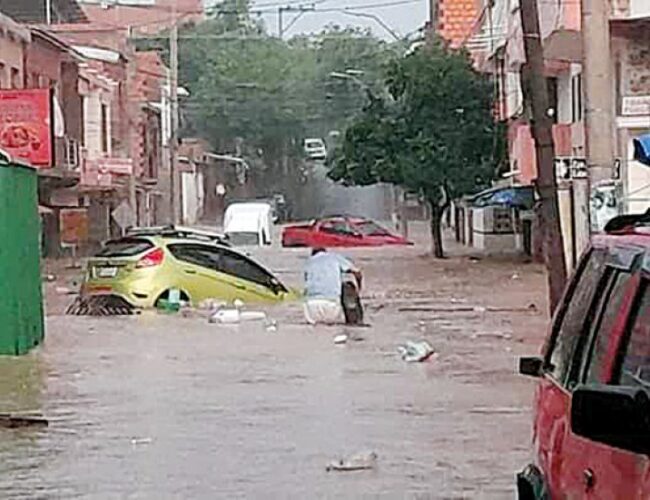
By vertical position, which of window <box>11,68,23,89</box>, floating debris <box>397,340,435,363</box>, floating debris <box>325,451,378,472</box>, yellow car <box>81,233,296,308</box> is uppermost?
window <box>11,68,23,89</box>

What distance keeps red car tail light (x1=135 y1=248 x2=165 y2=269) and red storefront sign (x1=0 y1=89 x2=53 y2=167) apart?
14.0m

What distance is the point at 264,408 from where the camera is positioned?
16.3m

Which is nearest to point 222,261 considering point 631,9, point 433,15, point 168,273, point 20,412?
point 168,273

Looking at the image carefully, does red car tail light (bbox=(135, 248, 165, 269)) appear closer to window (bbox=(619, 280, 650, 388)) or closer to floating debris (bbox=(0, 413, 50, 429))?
floating debris (bbox=(0, 413, 50, 429))

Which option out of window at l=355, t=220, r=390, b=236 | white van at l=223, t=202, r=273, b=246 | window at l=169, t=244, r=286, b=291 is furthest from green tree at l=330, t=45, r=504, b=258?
window at l=169, t=244, r=286, b=291

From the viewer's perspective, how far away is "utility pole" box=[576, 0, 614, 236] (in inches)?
663

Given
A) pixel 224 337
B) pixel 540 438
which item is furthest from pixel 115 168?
pixel 540 438

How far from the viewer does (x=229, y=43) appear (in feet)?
339

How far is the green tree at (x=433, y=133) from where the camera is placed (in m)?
51.2

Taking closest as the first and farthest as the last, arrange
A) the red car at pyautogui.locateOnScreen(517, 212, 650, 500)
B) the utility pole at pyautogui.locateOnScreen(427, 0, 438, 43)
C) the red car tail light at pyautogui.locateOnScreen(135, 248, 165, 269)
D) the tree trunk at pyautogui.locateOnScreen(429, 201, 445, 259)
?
the red car at pyautogui.locateOnScreen(517, 212, 650, 500) → the red car tail light at pyautogui.locateOnScreen(135, 248, 165, 269) → the tree trunk at pyautogui.locateOnScreen(429, 201, 445, 259) → the utility pole at pyautogui.locateOnScreen(427, 0, 438, 43)

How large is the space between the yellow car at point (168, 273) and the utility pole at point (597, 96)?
1327cm

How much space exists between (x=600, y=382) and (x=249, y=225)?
6285 cm

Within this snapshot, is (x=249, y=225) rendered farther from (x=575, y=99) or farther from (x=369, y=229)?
(x=575, y=99)

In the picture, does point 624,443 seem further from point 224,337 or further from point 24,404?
point 224,337
